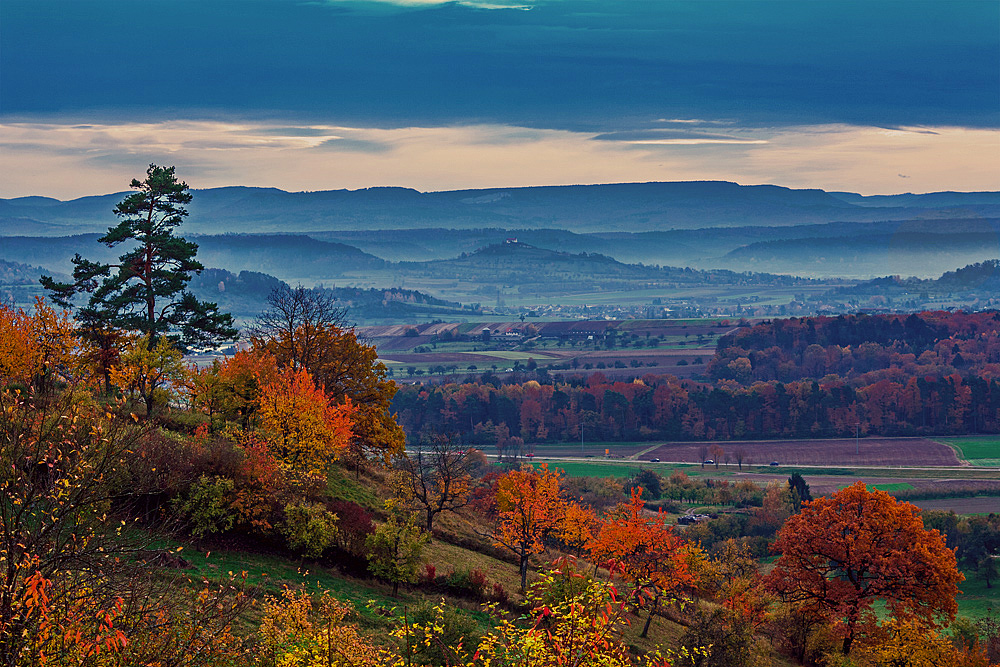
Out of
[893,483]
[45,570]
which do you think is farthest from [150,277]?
[893,483]

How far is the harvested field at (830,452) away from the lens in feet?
462

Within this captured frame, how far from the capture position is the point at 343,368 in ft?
184

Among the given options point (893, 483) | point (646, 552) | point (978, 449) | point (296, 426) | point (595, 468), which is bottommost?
point (595, 468)

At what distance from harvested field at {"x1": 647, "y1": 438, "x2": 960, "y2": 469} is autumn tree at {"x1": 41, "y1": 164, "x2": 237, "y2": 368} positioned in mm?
104348

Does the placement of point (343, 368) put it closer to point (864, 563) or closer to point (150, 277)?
point (150, 277)

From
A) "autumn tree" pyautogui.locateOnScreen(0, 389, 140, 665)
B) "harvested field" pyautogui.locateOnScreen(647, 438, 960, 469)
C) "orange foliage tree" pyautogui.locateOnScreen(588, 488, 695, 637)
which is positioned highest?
"autumn tree" pyautogui.locateOnScreen(0, 389, 140, 665)

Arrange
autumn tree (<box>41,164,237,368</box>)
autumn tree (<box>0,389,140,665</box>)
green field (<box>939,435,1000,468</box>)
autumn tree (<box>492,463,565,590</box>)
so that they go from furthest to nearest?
green field (<box>939,435,1000,468</box>), autumn tree (<box>41,164,237,368</box>), autumn tree (<box>492,463,565,590</box>), autumn tree (<box>0,389,140,665</box>)

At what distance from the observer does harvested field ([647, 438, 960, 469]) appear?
140750 millimetres

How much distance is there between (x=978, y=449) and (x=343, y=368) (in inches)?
5187

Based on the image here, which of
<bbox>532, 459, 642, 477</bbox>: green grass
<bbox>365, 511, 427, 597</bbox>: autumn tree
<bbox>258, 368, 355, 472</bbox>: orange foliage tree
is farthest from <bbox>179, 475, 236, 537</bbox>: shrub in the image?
<bbox>532, 459, 642, 477</bbox>: green grass

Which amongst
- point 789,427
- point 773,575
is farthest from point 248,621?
point 789,427

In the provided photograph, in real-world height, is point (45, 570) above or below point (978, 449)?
above

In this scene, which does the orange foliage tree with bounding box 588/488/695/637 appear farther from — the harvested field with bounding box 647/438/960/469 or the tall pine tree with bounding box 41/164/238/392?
the harvested field with bounding box 647/438/960/469

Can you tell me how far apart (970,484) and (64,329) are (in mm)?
115319
